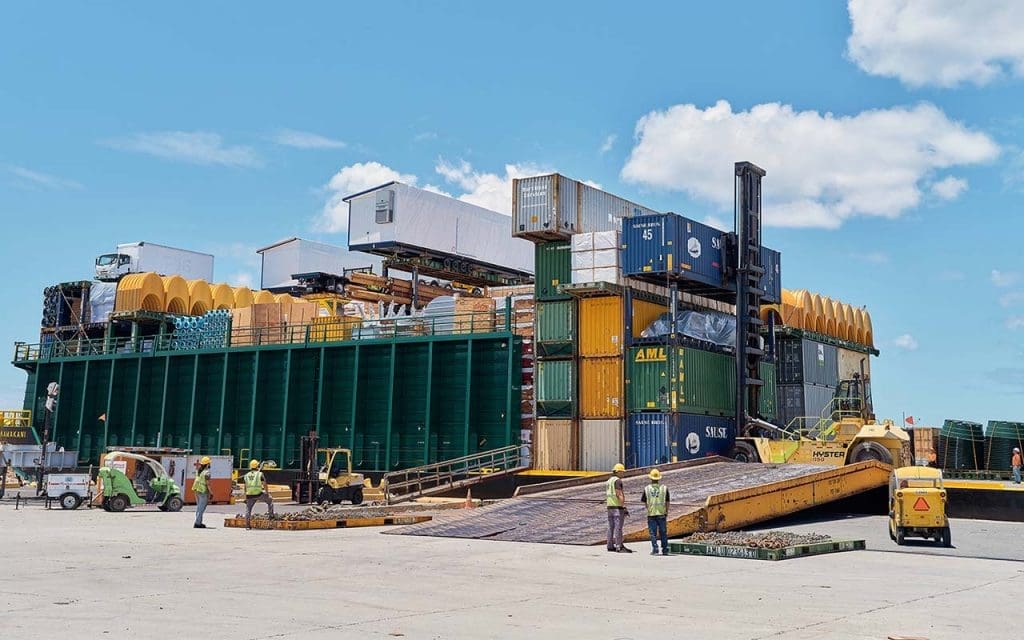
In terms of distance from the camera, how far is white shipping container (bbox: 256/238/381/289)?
6091 cm

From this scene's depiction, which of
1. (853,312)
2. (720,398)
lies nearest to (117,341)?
(720,398)

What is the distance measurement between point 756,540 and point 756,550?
1326 mm

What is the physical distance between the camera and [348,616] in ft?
33.6

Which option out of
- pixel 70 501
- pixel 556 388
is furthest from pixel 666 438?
pixel 70 501

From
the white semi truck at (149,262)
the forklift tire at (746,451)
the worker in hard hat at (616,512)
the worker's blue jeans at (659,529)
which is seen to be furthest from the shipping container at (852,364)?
the white semi truck at (149,262)

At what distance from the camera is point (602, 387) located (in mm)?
33719

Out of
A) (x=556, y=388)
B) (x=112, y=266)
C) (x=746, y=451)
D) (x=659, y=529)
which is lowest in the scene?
(x=659, y=529)

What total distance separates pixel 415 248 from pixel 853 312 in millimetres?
22775

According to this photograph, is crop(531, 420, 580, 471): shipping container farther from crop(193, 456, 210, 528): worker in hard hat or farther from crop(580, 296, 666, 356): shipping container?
crop(193, 456, 210, 528): worker in hard hat

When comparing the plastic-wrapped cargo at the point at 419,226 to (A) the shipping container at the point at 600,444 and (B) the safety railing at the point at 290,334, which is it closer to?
(B) the safety railing at the point at 290,334

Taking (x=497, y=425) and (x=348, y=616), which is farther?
(x=497, y=425)

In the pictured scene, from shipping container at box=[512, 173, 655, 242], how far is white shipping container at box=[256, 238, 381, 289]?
2750 centimetres

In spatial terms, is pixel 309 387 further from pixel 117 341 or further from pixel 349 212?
pixel 117 341

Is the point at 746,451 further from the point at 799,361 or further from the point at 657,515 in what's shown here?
the point at 657,515
